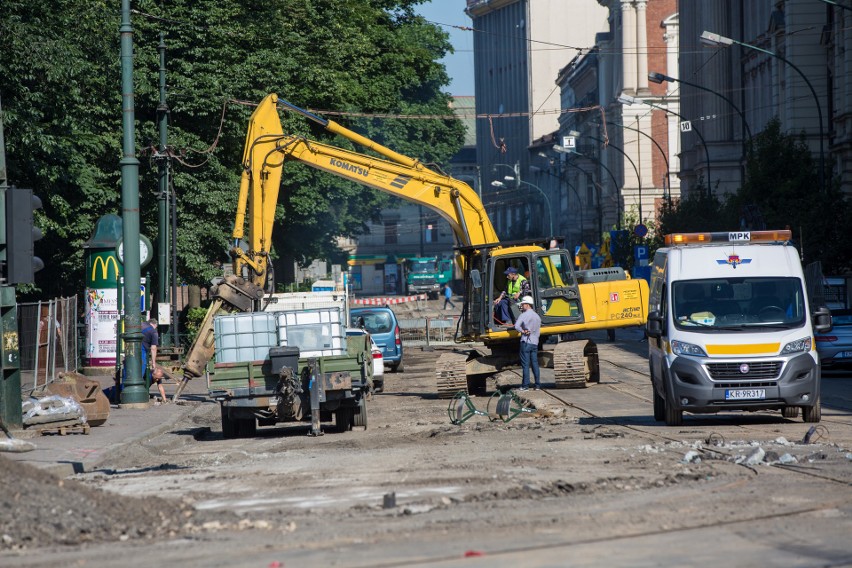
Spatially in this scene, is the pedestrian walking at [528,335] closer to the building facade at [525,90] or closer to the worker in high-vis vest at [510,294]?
the worker in high-vis vest at [510,294]

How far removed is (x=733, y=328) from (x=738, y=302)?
1.83 ft

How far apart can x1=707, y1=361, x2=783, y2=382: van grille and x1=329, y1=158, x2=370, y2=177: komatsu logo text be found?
11.5 metres

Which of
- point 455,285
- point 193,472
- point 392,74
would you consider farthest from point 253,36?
point 455,285

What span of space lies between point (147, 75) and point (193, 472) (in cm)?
2358

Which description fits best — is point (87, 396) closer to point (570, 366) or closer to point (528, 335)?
point (528, 335)

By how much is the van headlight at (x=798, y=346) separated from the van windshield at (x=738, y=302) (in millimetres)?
302

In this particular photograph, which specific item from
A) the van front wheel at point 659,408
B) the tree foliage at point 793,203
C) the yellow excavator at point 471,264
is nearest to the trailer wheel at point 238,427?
the yellow excavator at point 471,264

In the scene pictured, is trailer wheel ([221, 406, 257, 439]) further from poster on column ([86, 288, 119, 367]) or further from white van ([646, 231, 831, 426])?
poster on column ([86, 288, 119, 367])

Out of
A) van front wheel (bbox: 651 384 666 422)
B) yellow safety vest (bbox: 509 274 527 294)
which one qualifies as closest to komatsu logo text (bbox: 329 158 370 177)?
yellow safety vest (bbox: 509 274 527 294)

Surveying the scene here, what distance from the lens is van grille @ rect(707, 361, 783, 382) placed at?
16484mm

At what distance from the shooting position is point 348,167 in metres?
26.7

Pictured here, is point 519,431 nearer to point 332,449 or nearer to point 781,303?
point 332,449

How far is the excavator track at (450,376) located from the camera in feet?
81.7

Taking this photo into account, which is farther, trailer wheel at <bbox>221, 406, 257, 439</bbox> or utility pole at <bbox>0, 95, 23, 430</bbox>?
trailer wheel at <bbox>221, 406, 257, 439</bbox>
